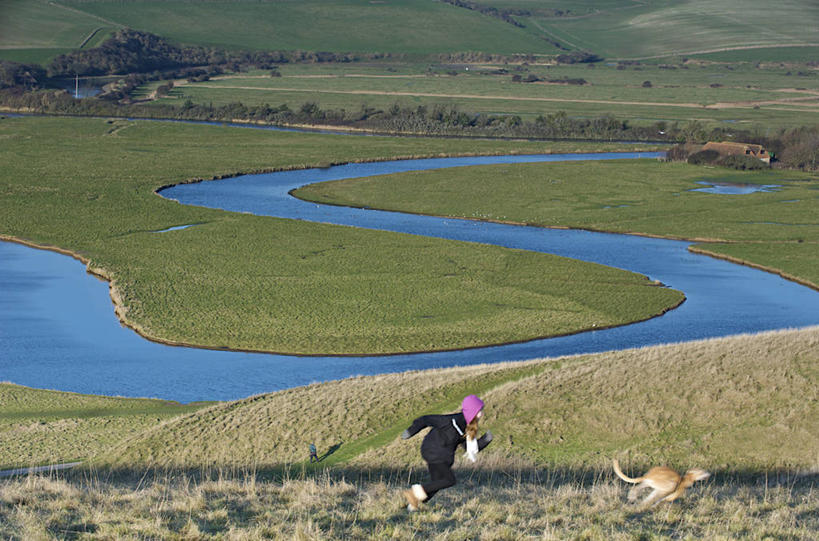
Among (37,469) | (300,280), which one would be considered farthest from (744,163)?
(37,469)

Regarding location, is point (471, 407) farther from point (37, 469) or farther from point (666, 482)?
point (37, 469)

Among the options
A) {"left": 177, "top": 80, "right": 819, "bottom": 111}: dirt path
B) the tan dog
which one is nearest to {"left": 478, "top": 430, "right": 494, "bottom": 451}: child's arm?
the tan dog

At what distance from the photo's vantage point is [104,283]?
49.6 m

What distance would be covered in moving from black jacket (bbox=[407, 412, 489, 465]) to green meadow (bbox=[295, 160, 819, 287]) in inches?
1787

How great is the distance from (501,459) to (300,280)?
30.5m

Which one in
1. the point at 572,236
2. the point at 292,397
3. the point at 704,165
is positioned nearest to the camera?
the point at 292,397

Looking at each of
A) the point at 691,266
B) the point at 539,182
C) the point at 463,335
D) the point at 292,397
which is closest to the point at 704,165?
the point at 539,182

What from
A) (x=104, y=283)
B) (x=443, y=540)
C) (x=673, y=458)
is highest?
(x=443, y=540)

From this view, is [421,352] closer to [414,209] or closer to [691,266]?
[691,266]

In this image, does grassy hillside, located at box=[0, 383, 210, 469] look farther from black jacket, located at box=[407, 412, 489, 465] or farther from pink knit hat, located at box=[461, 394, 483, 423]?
pink knit hat, located at box=[461, 394, 483, 423]

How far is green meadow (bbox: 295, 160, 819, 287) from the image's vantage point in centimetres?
6322

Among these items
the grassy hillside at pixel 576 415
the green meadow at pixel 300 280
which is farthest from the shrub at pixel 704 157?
the grassy hillside at pixel 576 415

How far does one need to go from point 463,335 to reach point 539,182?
164 feet

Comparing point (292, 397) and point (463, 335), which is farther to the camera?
Answer: point (463, 335)
